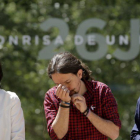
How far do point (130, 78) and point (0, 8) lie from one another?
2.37 metres

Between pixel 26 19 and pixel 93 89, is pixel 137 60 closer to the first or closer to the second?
pixel 26 19

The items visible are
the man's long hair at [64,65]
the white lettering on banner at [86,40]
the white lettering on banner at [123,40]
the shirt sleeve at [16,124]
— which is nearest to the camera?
the shirt sleeve at [16,124]

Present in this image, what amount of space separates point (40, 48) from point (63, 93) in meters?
3.08

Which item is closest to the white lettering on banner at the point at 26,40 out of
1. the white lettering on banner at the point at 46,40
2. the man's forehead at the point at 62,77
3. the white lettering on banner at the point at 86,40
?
the white lettering on banner at the point at 86,40

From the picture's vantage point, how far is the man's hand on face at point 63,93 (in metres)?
2.31

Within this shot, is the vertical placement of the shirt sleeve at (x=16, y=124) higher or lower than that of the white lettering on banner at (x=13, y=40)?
lower

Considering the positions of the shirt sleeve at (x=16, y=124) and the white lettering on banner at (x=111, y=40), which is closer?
the shirt sleeve at (x=16, y=124)

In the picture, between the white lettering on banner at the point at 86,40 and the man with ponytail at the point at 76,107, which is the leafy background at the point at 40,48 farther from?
the man with ponytail at the point at 76,107

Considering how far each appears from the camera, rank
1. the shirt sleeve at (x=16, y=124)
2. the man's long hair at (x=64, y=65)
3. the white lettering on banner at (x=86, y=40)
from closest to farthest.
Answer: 1. the shirt sleeve at (x=16, y=124)
2. the man's long hair at (x=64, y=65)
3. the white lettering on banner at (x=86, y=40)

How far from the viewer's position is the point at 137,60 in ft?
17.8

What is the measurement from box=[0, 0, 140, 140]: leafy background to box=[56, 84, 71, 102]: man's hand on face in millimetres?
3030

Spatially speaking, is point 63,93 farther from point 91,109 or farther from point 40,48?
point 40,48

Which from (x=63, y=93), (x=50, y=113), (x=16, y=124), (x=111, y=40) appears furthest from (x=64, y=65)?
(x=111, y=40)

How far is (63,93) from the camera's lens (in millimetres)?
2311
